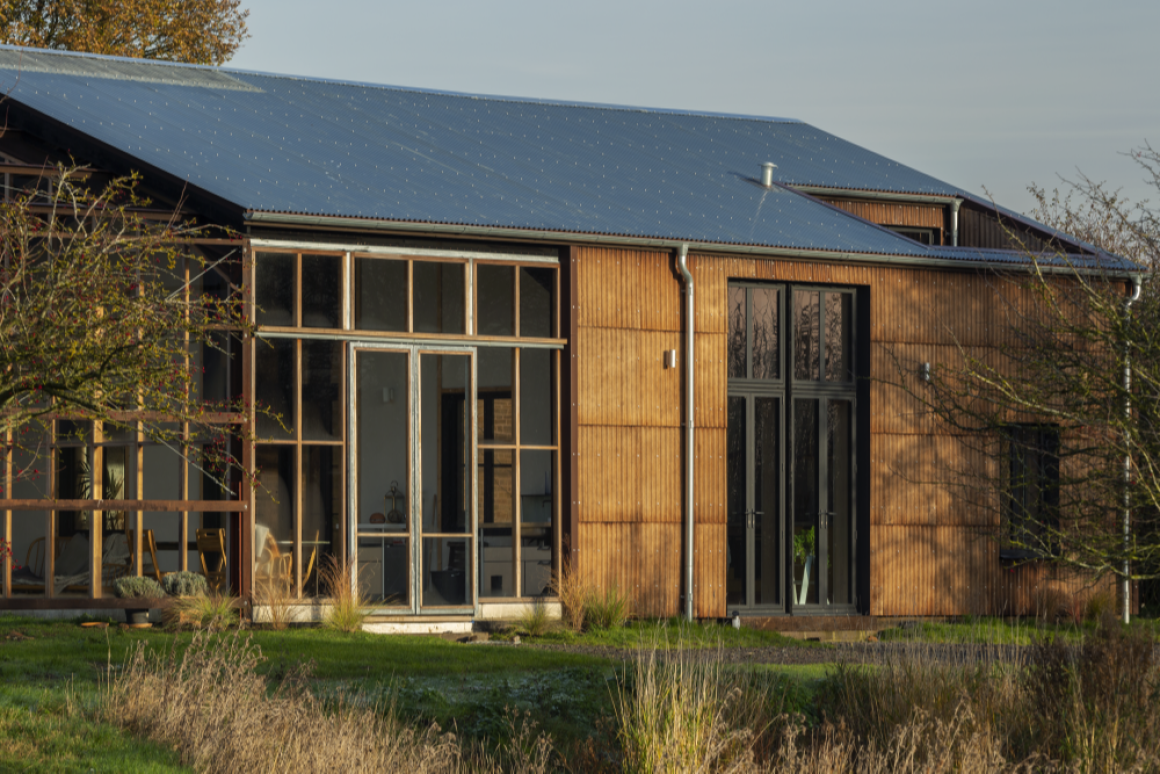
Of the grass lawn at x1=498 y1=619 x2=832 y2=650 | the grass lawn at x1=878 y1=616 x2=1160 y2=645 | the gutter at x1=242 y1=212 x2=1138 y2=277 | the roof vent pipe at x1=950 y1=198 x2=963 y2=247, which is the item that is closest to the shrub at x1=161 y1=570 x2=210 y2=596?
the grass lawn at x1=498 y1=619 x2=832 y2=650

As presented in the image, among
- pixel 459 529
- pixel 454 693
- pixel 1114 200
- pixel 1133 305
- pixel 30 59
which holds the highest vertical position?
pixel 30 59

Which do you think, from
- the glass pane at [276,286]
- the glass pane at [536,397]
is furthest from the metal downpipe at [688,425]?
the glass pane at [276,286]

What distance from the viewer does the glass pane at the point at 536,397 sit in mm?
15188

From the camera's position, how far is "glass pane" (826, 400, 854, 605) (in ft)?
53.9

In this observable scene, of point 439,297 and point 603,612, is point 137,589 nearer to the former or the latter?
point 439,297

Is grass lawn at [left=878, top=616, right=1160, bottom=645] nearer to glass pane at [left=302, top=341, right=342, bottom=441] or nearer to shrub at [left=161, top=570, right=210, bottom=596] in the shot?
glass pane at [left=302, top=341, right=342, bottom=441]

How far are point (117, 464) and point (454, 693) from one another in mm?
9038

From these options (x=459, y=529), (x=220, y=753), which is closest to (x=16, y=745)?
(x=220, y=753)

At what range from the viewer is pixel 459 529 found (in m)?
14.7

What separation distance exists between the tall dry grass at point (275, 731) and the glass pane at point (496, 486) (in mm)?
5270

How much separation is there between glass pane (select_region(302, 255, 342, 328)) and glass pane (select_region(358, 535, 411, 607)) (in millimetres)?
2219

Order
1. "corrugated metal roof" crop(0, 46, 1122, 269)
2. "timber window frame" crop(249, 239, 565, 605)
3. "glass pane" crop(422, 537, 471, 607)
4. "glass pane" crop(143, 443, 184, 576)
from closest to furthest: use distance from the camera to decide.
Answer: "timber window frame" crop(249, 239, 565, 605) < "glass pane" crop(422, 537, 471, 607) < "corrugated metal roof" crop(0, 46, 1122, 269) < "glass pane" crop(143, 443, 184, 576)

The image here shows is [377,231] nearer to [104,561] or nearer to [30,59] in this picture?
[104,561]

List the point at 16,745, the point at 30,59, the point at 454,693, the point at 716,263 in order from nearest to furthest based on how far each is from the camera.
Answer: the point at 16,745 < the point at 454,693 < the point at 716,263 < the point at 30,59
